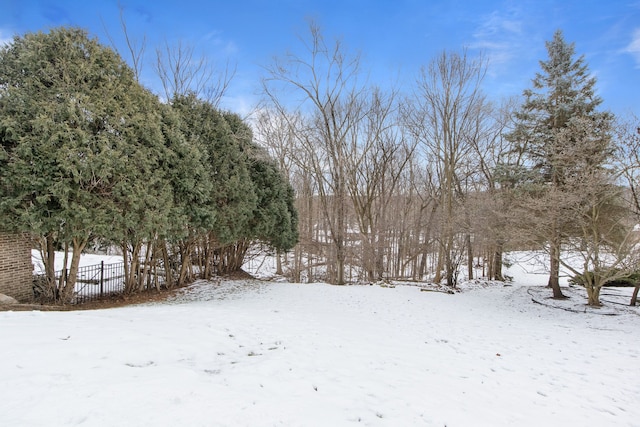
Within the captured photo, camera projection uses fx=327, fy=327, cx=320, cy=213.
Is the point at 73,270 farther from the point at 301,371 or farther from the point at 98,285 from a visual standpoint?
the point at 301,371

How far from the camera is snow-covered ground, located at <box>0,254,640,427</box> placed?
258 cm

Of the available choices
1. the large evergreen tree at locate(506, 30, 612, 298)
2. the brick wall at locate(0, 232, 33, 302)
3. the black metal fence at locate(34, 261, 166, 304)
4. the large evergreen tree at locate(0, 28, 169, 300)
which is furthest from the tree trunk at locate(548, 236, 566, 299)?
the brick wall at locate(0, 232, 33, 302)

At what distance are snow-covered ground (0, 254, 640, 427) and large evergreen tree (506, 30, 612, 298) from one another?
3.06 meters

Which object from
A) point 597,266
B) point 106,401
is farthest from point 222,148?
point 597,266

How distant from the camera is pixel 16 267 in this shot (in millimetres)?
6910

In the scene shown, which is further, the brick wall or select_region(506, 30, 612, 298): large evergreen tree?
select_region(506, 30, 612, 298): large evergreen tree

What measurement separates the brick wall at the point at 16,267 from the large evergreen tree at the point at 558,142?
12.1m

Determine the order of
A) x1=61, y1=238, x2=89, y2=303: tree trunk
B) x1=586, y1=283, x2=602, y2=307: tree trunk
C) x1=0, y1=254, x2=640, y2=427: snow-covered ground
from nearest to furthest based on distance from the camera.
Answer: x1=0, y1=254, x2=640, y2=427: snow-covered ground, x1=61, y1=238, x2=89, y2=303: tree trunk, x1=586, y1=283, x2=602, y2=307: tree trunk

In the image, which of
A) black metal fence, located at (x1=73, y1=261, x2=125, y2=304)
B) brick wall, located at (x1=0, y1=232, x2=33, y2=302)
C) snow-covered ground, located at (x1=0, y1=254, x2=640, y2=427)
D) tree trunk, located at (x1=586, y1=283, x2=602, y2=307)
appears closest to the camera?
snow-covered ground, located at (x1=0, y1=254, x2=640, y2=427)

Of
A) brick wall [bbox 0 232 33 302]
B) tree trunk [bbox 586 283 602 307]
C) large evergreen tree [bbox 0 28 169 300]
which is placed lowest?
tree trunk [bbox 586 283 602 307]

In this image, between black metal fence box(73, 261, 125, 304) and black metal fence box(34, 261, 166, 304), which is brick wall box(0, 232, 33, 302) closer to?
black metal fence box(34, 261, 166, 304)

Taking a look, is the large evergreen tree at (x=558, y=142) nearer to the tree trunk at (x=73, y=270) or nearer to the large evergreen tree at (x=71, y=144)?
the large evergreen tree at (x=71, y=144)

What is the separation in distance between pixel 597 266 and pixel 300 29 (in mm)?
Answer: 12349

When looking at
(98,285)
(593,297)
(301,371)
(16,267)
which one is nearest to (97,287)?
(98,285)
